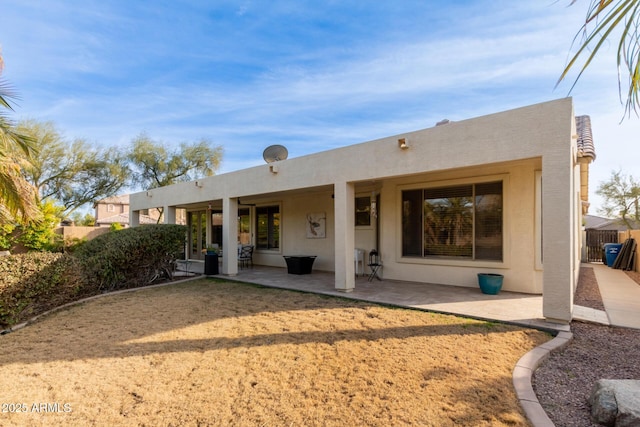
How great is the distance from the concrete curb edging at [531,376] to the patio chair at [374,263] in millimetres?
5302

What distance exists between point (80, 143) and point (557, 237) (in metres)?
30.4

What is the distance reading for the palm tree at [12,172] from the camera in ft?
18.7

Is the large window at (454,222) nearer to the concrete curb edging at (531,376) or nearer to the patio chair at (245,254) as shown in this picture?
the concrete curb edging at (531,376)

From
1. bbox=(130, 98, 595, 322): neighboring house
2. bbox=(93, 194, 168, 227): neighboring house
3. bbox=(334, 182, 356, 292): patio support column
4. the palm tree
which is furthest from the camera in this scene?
bbox=(93, 194, 168, 227): neighboring house

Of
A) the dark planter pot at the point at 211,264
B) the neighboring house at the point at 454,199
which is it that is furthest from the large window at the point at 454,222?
the dark planter pot at the point at 211,264

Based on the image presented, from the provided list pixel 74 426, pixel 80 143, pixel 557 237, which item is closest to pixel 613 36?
pixel 557 237

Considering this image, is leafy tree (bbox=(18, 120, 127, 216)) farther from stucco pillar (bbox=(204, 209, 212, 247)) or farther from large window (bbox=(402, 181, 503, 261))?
large window (bbox=(402, 181, 503, 261))

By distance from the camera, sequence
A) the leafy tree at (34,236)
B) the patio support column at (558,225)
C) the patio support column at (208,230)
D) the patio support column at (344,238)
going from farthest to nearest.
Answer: the patio support column at (208,230)
the leafy tree at (34,236)
the patio support column at (344,238)
the patio support column at (558,225)

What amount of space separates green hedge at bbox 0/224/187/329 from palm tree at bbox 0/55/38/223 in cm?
95

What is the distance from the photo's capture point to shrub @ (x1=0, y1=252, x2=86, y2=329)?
5.84 meters

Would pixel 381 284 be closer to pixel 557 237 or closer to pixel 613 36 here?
pixel 557 237

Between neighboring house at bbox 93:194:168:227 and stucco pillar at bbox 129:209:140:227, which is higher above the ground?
neighboring house at bbox 93:194:168:227

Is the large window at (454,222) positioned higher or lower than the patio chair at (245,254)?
higher

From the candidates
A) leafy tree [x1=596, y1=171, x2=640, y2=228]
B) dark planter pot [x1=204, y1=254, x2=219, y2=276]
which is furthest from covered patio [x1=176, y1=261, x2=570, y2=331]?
leafy tree [x1=596, y1=171, x2=640, y2=228]
